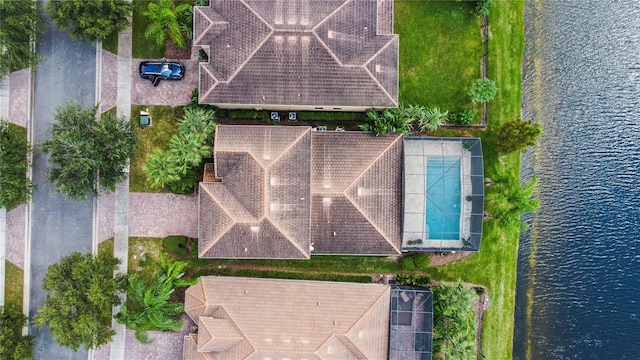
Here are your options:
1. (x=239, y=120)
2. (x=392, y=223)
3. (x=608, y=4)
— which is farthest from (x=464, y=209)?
(x=608, y=4)

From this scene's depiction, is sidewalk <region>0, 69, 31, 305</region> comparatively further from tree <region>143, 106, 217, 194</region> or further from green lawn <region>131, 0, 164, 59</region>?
tree <region>143, 106, 217, 194</region>

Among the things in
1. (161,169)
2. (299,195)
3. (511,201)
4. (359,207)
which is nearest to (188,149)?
(161,169)

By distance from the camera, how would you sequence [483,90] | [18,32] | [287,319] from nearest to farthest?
[18,32]
[287,319]
[483,90]

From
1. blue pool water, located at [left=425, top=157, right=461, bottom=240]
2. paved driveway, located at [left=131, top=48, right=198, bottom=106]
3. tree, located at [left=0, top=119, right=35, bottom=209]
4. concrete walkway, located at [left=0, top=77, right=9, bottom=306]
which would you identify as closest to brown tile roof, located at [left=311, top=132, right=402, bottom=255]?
blue pool water, located at [left=425, top=157, right=461, bottom=240]

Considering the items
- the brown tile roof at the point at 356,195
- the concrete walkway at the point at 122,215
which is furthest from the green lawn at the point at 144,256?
the brown tile roof at the point at 356,195

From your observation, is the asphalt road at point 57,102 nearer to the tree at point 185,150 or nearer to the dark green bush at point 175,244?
the dark green bush at point 175,244

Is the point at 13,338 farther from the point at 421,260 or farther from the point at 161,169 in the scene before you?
the point at 421,260

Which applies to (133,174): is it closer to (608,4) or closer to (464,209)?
(464,209)
